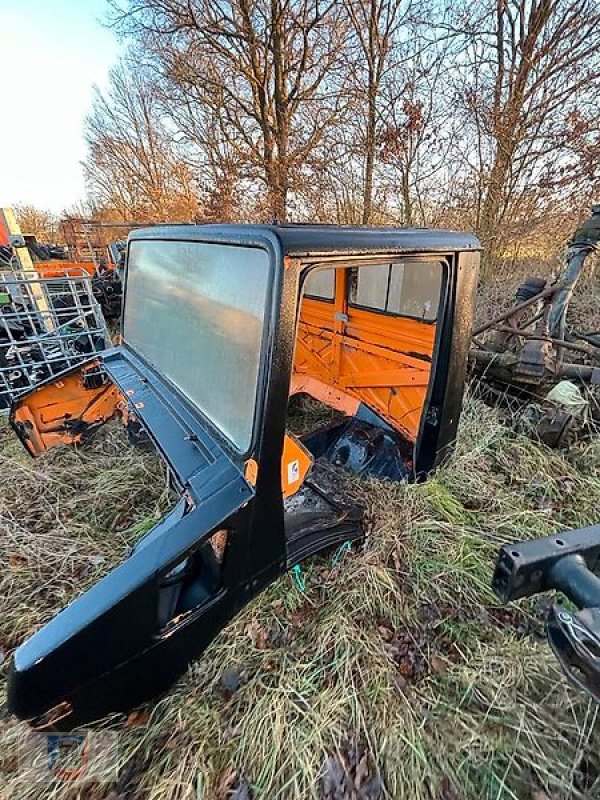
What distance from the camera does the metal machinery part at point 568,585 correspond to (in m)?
0.76

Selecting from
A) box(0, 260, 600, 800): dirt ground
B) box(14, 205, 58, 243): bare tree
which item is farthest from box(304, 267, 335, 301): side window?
box(14, 205, 58, 243): bare tree

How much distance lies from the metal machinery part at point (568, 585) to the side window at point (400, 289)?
5.66 ft

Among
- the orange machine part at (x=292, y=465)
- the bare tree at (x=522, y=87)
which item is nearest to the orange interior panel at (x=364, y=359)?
the orange machine part at (x=292, y=465)

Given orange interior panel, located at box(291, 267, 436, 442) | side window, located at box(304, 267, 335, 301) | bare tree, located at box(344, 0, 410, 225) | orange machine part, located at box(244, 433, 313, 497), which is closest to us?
orange machine part, located at box(244, 433, 313, 497)

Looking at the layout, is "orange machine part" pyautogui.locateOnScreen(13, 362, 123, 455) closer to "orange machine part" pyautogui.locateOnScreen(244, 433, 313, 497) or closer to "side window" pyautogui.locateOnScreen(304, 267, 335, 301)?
"orange machine part" pyautogui.locateOnScreen(244, 433, 313, 497)

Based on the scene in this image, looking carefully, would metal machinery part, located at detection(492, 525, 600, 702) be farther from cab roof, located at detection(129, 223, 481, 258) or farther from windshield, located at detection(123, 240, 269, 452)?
cab roof, located at detection(129, 223, 481, 258)

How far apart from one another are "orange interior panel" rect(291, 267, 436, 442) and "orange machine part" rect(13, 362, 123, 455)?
5.84 ft

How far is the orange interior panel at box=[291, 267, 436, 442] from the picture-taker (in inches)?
119

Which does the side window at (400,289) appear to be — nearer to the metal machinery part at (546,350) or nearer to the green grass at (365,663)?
the metal machinery part at (546,350)

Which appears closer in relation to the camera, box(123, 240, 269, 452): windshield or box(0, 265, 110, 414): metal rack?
box(123, 240, 269, 452): windshield

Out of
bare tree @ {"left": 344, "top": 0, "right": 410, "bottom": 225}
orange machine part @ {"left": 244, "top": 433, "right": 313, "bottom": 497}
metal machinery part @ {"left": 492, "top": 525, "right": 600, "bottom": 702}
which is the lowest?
orange machine part @ {"left": 244, "top": 433, "right": 313, "bottom": 497}

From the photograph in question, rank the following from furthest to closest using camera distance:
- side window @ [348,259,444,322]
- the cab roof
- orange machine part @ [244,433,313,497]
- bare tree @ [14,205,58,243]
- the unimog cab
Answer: bare tree @ [14,205,58,243]
side window @ [348,259,444,322]
orange machine part @ [244,433,313,497]
the cab roof
the unimog cab

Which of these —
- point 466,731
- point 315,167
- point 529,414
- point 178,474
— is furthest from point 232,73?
point 466,731

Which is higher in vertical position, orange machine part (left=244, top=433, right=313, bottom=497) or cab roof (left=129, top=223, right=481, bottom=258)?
cab roof (left=129, top=223, right=481, bottom=258)
